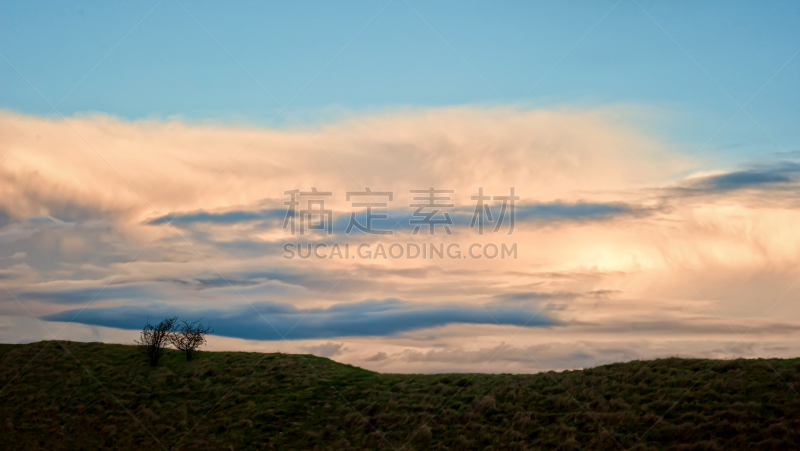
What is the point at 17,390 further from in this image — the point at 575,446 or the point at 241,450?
the point at 575,446

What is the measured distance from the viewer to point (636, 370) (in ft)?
97.7

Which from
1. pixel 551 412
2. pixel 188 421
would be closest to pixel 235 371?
pixel 188 421

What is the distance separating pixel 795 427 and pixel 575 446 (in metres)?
8.52

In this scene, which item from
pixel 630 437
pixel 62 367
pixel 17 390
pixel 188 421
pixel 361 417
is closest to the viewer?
pixel 630 437

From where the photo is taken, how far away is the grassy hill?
24.0 m

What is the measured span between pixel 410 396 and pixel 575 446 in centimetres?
1013

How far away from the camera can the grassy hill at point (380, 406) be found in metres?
24.0

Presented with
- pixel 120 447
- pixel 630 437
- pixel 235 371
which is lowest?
pixel 120 447

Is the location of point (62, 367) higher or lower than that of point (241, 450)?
higher

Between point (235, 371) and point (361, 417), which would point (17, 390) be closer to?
point (235, 371)

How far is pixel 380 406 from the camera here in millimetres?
30359

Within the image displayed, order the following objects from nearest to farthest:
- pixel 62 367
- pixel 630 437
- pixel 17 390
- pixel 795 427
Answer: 1. pixel 795 427
2. pixel 630 437
3. pixel 17 390
4. pixel 62 367

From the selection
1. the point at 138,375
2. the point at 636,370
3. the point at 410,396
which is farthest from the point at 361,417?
the point at 138,375

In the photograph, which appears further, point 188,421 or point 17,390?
point 17,390
